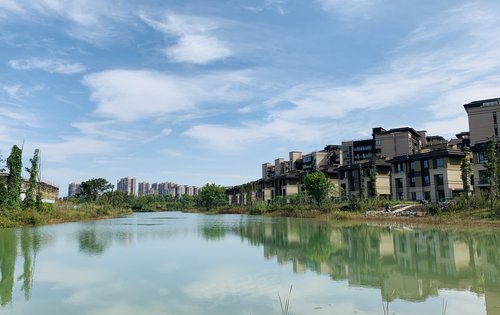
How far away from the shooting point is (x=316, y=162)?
99938mm

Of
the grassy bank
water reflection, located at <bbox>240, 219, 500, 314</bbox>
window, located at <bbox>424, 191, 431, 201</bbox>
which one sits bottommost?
water reflection, located at <bbox>240, 219, 500, 314</bbox>

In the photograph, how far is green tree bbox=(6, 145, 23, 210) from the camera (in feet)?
124

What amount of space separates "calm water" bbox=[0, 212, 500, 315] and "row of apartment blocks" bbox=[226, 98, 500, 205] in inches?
1128

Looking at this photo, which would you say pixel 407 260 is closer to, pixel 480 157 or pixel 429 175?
pixel 480 157

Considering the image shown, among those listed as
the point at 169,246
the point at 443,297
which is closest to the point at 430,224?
the point at 169,246

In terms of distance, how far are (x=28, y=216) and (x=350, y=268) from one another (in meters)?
31.5

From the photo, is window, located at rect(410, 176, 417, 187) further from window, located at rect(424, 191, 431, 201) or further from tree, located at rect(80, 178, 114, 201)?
tree, located at rect(80, 178, 114, 201)

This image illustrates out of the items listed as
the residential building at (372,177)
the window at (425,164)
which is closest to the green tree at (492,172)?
the window at (425,164)

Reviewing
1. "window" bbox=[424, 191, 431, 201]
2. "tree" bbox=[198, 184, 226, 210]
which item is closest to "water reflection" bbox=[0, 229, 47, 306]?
"window" bbox=[424, 191, 431, 201]

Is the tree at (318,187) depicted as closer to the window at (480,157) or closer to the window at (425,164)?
the window at (425,164)

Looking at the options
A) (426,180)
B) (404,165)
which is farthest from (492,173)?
(404,165)

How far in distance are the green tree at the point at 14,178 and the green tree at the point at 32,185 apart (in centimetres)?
145

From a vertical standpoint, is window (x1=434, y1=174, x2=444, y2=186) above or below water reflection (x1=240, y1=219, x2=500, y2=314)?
above

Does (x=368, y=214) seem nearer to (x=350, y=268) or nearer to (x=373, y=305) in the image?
(x=350, y=268)
